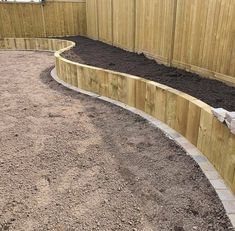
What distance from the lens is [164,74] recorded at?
16.0ft

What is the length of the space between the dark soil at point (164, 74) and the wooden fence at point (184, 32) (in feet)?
0.58

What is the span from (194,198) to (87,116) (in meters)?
2.36

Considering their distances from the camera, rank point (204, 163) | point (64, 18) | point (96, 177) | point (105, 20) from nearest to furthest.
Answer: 1. point (96, 177)
2. point (204, 163)
3. point (105, 20)
4. point (64, 18)

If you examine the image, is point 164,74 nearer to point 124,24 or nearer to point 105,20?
point 124,24

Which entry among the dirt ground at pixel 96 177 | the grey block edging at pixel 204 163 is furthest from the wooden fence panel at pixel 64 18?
the grey block edging at pixel 204 163

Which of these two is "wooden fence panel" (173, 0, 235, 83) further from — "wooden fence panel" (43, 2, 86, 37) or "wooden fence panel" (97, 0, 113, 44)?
"wooden fence panel" (43, 2, 86, 37)

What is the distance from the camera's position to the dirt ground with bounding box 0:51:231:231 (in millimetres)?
2109

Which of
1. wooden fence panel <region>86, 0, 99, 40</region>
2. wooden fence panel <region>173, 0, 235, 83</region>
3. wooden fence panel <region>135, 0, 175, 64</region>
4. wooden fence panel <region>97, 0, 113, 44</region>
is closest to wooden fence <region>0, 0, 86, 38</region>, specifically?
wooden fence panel <region>86, 0, 99, 40</region>

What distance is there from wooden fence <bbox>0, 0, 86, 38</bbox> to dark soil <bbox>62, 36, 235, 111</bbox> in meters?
5.47

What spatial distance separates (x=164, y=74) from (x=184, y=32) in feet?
2.84

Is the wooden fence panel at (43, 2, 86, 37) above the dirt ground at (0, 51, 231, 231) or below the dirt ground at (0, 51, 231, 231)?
above

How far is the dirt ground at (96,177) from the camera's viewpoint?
211cm

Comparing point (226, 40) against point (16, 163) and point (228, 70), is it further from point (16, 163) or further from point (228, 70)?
point (16, 163)

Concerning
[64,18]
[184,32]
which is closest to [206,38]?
[184,32]
